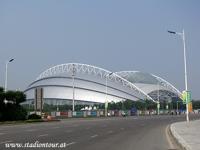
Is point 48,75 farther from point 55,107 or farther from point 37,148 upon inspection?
point 37,148

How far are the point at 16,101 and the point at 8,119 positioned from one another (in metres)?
4.41

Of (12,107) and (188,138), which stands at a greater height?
(12,107)

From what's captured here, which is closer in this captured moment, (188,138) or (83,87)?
(188,138)

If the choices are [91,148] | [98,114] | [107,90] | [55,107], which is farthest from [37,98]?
[107,90]

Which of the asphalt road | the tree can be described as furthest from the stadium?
the asphalt road

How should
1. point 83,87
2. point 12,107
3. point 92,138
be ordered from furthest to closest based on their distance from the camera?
point 83,87
point 12,107
point 92,138

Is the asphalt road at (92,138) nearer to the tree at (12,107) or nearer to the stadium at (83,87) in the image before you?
the tree at (12,107)

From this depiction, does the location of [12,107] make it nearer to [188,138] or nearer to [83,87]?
[188,138]

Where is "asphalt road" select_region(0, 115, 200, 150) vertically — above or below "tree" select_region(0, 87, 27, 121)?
below

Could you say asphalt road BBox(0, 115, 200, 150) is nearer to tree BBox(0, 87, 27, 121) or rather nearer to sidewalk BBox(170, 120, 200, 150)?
sidewalk BBox(170, 120, 200, 150)

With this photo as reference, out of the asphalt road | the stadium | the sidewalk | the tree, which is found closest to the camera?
the sidewalk

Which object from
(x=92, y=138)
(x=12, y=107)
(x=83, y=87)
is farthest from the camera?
(x=83, y=87)

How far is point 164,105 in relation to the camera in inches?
7520

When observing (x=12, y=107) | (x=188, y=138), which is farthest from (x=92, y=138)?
(x=12, y=107)
